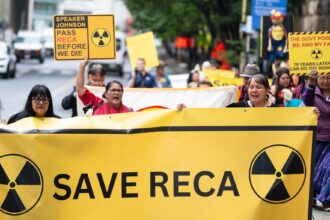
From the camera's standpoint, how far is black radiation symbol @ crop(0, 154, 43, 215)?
6414 millimetres

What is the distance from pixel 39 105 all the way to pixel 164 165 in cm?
116

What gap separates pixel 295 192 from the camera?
6.64m

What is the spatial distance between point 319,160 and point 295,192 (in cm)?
245

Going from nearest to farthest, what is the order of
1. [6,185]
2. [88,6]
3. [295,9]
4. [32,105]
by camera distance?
[6,185] < [32,105] < [295,9] < [88,6]

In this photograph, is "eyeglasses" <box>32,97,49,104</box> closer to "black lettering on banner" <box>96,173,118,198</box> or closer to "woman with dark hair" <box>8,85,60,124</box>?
"woman with dark hair" <box>8,85,60,124</box>

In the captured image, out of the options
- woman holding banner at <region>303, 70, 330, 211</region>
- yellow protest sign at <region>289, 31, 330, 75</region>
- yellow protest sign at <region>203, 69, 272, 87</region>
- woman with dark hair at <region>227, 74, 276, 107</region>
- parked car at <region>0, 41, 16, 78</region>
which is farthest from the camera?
parked car at <region>0, 41, 16, 78</region>

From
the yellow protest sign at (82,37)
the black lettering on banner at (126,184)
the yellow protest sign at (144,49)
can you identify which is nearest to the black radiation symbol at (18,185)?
the black lettering on banner at (126,184)

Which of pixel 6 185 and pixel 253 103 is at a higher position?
pixel 253 103

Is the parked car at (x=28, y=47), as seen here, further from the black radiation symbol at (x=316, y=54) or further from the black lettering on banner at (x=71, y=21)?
the black radiation symbol at (x=316, y=54)

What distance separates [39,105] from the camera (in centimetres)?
702

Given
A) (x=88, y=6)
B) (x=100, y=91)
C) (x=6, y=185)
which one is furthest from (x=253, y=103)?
(x=88, y=6)

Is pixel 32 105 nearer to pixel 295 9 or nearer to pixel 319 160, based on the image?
pixel 319 160

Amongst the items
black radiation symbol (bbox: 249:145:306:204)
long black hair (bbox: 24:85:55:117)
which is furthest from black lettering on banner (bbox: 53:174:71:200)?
black radiation symbol (bbox: 249:145:306:204)

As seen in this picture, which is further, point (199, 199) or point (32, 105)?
point (32, 105)
